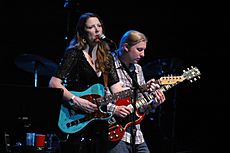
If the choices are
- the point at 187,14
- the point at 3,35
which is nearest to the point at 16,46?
the point at 3,35

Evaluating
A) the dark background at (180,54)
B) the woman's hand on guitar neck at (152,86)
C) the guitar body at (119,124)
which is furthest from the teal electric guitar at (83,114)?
the dark background at (180,54)

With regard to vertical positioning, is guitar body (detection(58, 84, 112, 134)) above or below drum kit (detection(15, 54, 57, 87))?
below

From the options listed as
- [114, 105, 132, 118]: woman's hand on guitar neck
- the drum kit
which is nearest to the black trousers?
[114, 105, 132, 118]: woman's hand on guitar neck

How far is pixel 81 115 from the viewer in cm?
383

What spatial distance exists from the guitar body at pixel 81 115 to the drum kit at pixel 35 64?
2.03m

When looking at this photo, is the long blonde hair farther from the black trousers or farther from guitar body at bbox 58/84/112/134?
the black trousers

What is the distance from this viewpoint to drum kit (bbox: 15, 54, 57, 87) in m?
5.74

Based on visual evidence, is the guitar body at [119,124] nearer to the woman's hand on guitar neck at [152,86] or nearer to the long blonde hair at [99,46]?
the woman's hand on guitar neck at [152,86]

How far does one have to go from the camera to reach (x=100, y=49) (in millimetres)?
4023

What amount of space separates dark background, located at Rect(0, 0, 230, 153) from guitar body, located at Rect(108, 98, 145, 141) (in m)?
2.57

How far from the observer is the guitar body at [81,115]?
3.78 meters

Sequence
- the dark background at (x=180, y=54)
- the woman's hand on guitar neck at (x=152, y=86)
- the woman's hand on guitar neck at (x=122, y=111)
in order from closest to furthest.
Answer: the woman's hand on guitar neck at (x=122, y=111), the woman's hand on guitar neck at (x=152, y=86), the dark background at (x=180, y=54)

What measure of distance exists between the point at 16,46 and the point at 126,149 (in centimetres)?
326

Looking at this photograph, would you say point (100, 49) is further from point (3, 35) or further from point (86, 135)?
point (3, 35)
